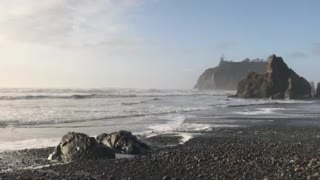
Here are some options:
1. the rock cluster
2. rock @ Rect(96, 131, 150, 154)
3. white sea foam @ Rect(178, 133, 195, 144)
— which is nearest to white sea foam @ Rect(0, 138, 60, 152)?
rock @ Rect(96, 131, 150, 154)

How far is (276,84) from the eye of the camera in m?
104

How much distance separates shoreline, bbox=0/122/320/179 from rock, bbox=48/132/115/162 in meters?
0.61

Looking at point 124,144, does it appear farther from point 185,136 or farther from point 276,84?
point 276,84

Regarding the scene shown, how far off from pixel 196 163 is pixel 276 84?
93.6m

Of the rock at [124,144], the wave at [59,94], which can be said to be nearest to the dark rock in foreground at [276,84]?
the wave at [59,94]

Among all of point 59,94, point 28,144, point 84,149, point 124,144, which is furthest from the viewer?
point 59,94

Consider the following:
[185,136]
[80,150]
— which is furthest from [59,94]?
[80,150]

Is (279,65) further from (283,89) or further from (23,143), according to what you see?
(23,143)

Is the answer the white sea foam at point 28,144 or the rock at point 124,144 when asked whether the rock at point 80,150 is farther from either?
the white sea foam at point 28,144

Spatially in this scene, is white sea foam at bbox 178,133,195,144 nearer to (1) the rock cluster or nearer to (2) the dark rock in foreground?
(1) the rock cluster

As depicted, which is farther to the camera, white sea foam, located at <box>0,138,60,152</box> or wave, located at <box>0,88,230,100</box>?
wave, located at <box>0,88,230,100</box>

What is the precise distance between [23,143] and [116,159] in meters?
6.93

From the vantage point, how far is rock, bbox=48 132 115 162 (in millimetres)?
16359

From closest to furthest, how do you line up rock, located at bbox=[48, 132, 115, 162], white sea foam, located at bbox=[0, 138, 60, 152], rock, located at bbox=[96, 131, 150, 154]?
rock, located at bbox=[48, 132, 115, 162] < rock, located at bbox=[96, 131, 150, 154] < white sea foam, located at bbox=[0, 138, 60, 152]
